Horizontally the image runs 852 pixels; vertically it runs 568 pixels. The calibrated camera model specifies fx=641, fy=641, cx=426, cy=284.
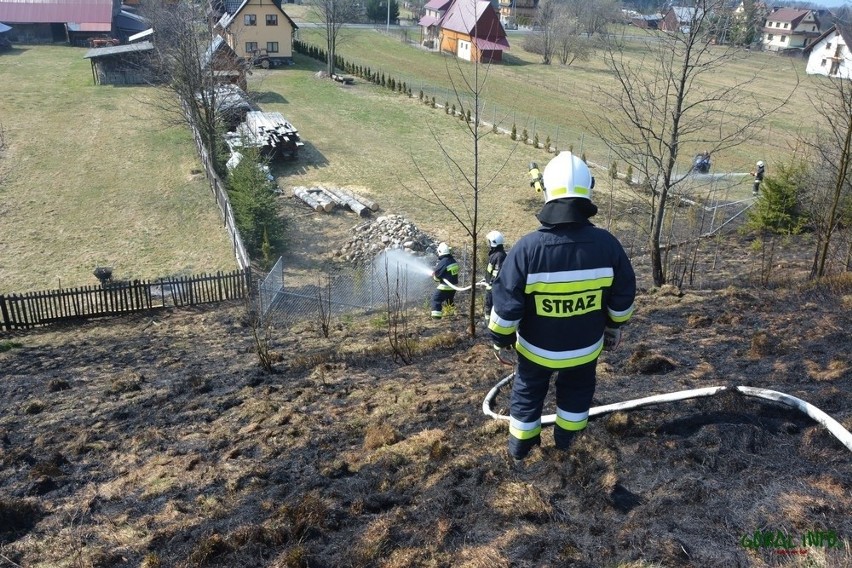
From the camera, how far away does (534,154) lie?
980 inches

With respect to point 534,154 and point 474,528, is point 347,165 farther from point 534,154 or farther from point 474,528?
point 474,528

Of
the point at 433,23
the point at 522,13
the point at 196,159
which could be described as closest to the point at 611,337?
the point at 196,159

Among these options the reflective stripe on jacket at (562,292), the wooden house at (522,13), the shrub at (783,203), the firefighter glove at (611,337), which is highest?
the wooden house at (522,13)

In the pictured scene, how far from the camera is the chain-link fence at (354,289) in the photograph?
12359mm

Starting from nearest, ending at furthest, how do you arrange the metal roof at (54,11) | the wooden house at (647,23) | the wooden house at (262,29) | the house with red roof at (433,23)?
the wooden house at (647,23) → the wooden house at (262,29) → the metal roof at (54,11) → the house with red roof at (433,23)

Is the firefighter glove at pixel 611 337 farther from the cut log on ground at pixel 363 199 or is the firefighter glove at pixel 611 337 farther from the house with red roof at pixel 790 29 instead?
the house with red roof at pixel 790 29

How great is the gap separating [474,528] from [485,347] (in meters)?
4.27

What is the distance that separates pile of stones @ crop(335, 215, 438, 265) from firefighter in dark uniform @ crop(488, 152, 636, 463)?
34.9 feet

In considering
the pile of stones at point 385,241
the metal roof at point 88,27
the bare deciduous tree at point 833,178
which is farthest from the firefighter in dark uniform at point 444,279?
the metal roof at point 88,27

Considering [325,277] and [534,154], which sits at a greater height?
[534,154]

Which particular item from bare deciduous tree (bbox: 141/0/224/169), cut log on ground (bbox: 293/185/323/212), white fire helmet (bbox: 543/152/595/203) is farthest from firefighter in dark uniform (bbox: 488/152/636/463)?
bare deciduous tree (bbox: 141/0/224/169)

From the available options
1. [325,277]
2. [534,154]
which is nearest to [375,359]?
[325,277]

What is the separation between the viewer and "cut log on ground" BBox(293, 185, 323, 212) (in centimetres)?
1847

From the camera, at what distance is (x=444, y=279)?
36.1ft
